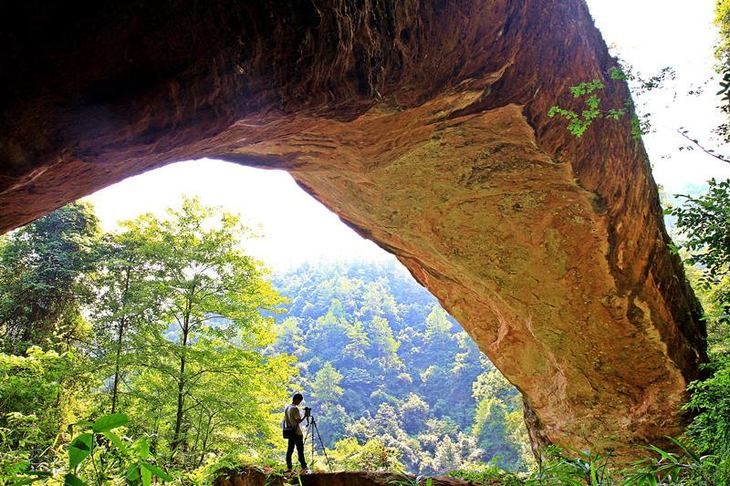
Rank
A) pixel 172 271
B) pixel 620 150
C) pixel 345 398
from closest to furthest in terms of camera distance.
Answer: pixel 620 150 < pixel 172 271 < pixel 345 398

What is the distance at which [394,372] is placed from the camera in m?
76.4

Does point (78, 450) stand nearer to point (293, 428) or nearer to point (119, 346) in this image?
point (293, 428)

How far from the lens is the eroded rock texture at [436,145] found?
233 cm

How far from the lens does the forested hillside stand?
46906mm

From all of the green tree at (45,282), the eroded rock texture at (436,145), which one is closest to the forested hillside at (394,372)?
the eroded rock texture at (436,145)

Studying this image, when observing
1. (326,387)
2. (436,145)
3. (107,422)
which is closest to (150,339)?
(436,145)

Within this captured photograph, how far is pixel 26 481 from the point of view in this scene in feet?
3.10

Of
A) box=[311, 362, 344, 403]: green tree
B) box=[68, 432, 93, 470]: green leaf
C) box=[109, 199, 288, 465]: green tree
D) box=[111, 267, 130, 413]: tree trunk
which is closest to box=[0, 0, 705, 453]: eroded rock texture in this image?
box=[68, 432, 93, 470]: green leaf

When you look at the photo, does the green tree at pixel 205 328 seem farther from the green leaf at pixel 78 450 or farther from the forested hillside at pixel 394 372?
the forested hillside at pixel 394 372

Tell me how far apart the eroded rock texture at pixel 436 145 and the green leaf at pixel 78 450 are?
6.33ft

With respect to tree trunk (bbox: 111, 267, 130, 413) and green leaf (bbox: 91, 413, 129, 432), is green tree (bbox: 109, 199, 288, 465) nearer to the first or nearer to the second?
tree trunk (bbox: 111, 267, 130, 413)

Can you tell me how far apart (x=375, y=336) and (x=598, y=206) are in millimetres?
79294

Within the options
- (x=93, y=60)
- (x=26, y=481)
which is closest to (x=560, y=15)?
(x=93, y=60)

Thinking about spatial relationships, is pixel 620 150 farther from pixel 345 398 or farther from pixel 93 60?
pixel 345 398
